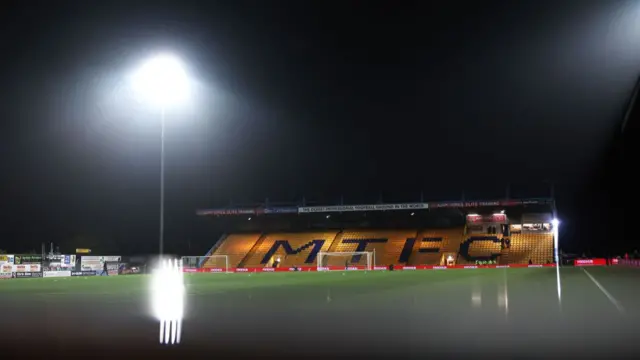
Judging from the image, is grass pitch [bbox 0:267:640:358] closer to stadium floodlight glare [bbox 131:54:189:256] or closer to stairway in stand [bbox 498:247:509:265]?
stadium floodlight glare [bbox 131:54:189:256]

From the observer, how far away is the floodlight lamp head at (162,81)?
24.8 m

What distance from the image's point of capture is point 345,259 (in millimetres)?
58406

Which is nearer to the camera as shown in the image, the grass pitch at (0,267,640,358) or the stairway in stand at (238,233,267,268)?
the grass pitch at (0,267,640,358)

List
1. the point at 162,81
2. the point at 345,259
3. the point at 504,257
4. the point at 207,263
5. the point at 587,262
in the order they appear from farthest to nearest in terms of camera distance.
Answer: the point at 207,263
the point at 345,259
the point at 504,257
the point at 587,262
the point at 162,81

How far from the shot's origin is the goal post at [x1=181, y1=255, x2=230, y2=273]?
5631 cm

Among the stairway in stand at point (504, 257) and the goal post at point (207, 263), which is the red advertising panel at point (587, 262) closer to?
the stairway in stand at point (504, 257)

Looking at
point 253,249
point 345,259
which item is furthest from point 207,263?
point 345,259

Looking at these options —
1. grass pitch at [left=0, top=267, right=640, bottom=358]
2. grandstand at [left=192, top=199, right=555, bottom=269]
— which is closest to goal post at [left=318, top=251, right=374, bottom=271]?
grandstand at [left=192, top=199, right=555, bottom=269]

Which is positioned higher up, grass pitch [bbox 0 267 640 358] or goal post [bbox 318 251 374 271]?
grass pitch [bbox 0 267 640 358]

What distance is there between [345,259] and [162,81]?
117ft

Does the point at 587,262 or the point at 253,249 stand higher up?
the point at 253,249

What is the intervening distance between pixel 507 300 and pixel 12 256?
42367mm

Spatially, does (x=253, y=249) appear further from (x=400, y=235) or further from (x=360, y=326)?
(x=360, y=326)

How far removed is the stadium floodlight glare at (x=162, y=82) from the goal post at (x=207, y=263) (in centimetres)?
2944
